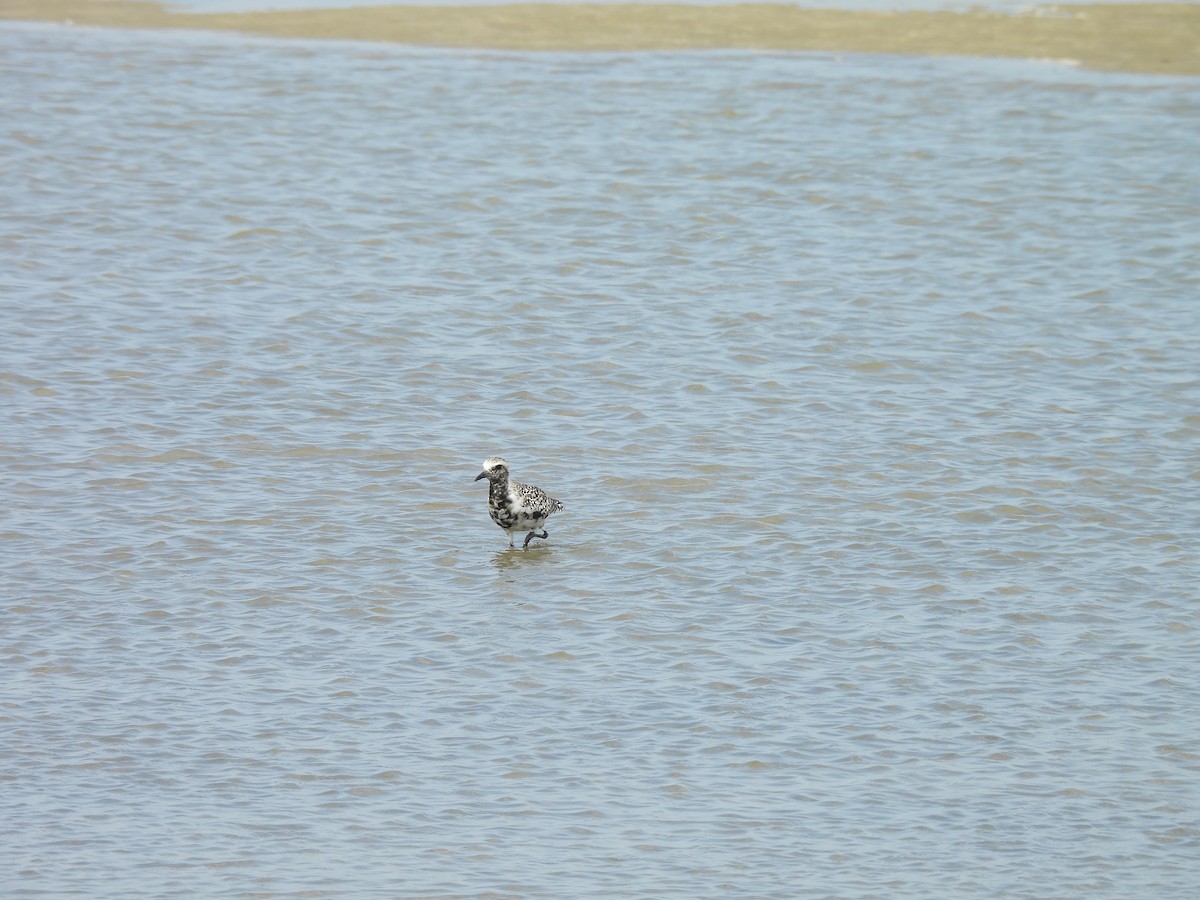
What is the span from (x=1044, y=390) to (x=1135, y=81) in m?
9.86

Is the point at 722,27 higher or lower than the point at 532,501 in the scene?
higher

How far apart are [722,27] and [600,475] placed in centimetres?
1391

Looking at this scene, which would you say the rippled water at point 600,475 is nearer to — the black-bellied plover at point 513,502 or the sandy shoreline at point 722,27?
the black-bellied plover at point 513,502

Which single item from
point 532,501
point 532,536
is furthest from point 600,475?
point 532,501

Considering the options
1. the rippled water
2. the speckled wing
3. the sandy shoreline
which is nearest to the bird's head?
the speckled wing

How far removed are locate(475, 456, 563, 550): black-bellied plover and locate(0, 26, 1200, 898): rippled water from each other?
300mm

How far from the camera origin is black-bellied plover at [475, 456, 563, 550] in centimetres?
1175

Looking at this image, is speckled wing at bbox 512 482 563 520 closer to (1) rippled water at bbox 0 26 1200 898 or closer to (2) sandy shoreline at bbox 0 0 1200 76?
(1) rippled water at bbox 0 26 1200 898

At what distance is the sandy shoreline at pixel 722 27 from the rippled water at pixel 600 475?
80 centimetres

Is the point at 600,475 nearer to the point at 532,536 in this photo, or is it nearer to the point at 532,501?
the point at 532,536

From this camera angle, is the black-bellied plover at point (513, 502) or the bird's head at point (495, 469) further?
the bird's head at point (495, 469)

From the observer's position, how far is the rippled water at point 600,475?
8531mm

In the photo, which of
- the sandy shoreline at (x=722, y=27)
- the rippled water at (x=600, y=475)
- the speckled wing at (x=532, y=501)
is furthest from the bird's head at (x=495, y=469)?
the sandy shoreline at (x=722, y=27)

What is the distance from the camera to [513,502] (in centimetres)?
1175
